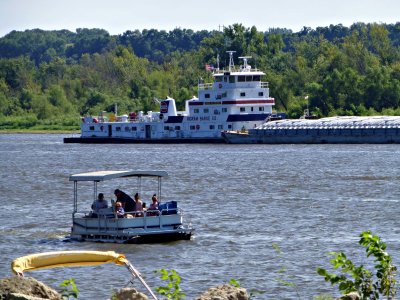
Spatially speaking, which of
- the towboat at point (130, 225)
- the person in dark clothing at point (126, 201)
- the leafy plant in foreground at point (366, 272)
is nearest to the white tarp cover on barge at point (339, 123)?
the person in dark clothing at point (126, 201)

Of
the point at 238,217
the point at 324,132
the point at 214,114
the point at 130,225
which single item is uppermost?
the point at 214,114

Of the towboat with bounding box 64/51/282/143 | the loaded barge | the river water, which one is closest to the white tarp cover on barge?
the loaded barge

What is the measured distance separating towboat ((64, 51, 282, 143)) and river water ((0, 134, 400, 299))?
30.1m

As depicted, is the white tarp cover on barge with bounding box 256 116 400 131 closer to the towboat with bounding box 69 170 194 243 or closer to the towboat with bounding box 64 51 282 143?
the towboat with bounding box 64 51 282 143

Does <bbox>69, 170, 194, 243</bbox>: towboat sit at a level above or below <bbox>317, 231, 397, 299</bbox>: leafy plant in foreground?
below

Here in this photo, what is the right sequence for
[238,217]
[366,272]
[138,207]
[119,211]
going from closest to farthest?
[366,272] → [119,211] → [138,207] → [238,217]

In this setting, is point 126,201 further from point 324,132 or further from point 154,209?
point 324,132

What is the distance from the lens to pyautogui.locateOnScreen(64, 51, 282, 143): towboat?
12744 cm

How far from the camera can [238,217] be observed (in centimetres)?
4550

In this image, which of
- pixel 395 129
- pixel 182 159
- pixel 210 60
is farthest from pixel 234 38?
pixel 182 159

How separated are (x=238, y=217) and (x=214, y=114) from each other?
8313 cm

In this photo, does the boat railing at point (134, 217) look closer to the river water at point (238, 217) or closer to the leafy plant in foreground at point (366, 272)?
the river water at point (238, 217)

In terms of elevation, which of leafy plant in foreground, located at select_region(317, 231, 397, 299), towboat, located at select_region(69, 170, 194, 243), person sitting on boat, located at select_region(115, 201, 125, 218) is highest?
leafy plant in foreground, located at select_region(317, 231, 397, 299)

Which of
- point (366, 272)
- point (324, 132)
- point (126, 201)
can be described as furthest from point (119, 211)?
point (324, 132)
